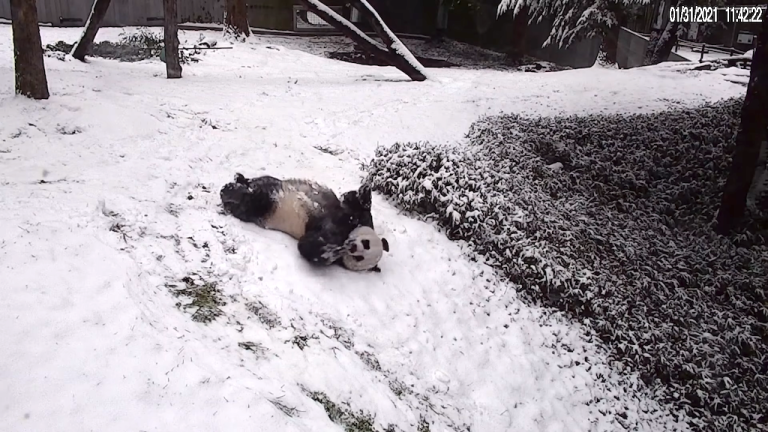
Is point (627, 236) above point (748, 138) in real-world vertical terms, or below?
below

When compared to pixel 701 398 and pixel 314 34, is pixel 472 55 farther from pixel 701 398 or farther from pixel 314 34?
pixel 701 398

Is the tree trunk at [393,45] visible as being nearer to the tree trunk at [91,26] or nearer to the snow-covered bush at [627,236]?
the snow-covered bush at [627,236]

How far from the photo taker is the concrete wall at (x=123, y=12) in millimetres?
16875

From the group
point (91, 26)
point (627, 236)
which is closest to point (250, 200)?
point (627, 236)

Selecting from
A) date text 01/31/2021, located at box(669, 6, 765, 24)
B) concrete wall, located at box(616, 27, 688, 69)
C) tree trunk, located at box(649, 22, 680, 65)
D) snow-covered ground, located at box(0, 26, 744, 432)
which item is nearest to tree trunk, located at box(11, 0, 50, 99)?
snow-covered ground, located at box(0, 26, 744, 432)

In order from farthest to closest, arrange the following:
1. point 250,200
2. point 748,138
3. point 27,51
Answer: point 27,51
point 748,138
point 250,200

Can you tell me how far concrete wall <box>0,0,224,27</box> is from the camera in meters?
16.9

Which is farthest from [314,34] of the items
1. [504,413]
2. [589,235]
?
[504,413]

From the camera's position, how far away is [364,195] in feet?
17.8

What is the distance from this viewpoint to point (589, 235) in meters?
6.56

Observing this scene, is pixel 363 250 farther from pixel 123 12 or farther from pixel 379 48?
pixel 123 12

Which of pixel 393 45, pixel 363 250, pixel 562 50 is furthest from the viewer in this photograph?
pixel 562 50

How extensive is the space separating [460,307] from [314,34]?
19.3m

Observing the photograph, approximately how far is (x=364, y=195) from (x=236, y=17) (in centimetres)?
1308
